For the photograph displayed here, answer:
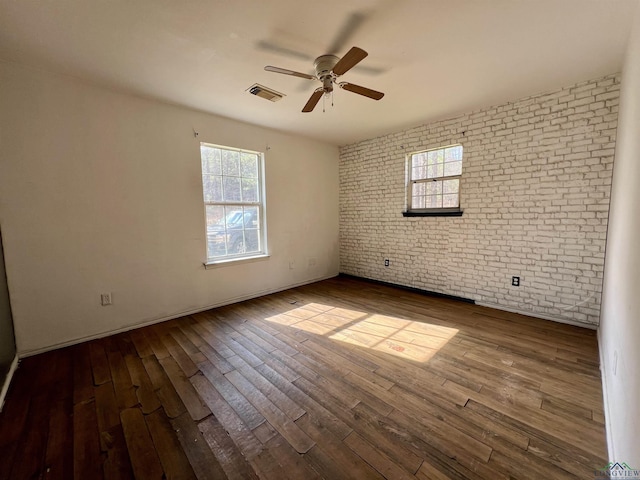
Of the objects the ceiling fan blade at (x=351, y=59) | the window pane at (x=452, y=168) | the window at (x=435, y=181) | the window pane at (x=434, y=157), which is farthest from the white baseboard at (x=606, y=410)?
the window pane at (x=434, y=157)

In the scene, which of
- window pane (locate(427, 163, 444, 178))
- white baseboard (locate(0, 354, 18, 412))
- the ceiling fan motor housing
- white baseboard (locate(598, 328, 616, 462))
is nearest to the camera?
white baseboard (locate(598, 328, 616, 462))

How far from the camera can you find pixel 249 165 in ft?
13.1

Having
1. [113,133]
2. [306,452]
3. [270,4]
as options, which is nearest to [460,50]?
[270,4]

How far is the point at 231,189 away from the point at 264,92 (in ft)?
5.16

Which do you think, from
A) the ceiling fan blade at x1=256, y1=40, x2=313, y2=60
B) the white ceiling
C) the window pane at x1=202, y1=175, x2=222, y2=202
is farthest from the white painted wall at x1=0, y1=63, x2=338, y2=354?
the ceiling fan blade at x1=256, y1=40, x2=313, y2=60

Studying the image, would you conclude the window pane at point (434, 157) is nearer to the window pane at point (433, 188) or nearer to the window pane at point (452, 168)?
the window pane at point (452, 168)

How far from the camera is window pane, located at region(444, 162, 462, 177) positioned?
3.73m

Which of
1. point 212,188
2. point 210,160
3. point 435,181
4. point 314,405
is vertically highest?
point 210,160

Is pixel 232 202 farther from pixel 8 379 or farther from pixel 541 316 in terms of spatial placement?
pixel 541 316

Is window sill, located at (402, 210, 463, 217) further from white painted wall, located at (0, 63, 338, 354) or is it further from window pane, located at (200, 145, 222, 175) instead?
window pane, located at (200, 145, 222, 175)

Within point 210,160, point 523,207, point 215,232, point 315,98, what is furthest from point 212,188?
point 523,207

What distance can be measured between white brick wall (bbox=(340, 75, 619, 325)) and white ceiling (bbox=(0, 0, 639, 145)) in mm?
368

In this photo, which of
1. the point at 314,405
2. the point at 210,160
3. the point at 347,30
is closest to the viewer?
the point at 314,405

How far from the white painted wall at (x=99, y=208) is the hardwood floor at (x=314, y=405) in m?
0.41
